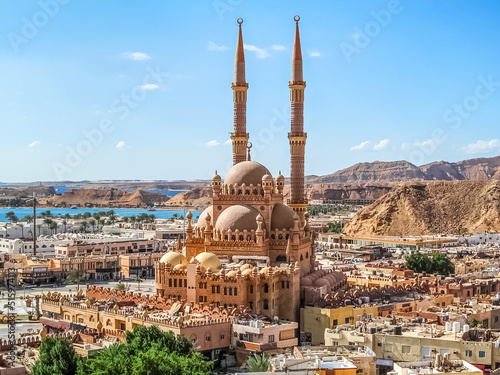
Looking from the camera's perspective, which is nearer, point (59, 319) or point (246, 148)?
point (59, 319)

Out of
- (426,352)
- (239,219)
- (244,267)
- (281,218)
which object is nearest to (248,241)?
(239,219)

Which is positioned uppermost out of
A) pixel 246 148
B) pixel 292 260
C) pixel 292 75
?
pixel 292 75

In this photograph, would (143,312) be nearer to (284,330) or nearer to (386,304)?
(284,330)

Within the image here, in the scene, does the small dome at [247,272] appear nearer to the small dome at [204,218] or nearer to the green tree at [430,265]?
the small dome at [204,218]

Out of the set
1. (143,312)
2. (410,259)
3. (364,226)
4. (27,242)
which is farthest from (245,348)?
(364,226)

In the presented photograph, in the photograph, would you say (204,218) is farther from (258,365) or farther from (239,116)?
(258,365)

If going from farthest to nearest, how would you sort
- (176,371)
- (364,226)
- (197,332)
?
(364,226), (197,332), (176,371)

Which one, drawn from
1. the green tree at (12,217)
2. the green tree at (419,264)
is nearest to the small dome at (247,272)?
the green tree at (419,264)
